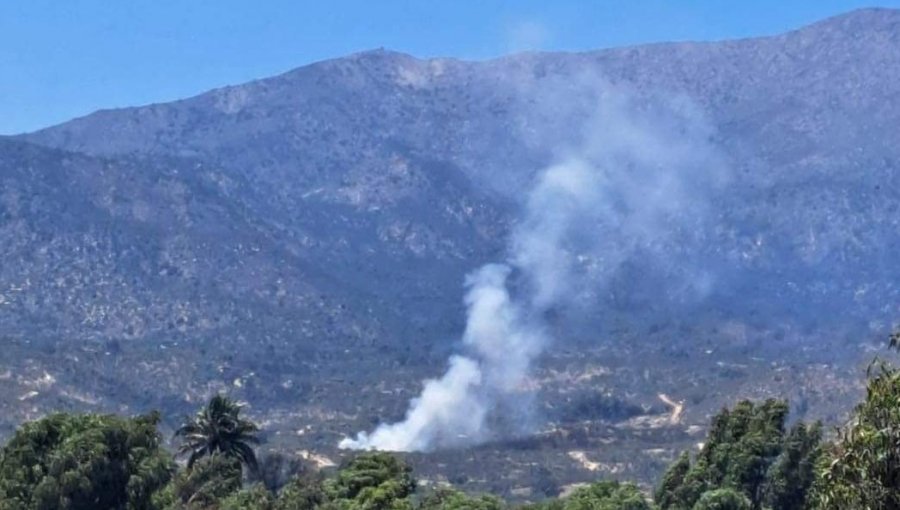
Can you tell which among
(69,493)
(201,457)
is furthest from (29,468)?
(201,457)

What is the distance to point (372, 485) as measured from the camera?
7206 cm

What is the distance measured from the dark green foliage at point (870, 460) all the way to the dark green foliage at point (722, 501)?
121 ft

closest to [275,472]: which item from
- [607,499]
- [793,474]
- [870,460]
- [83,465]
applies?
[607,499]

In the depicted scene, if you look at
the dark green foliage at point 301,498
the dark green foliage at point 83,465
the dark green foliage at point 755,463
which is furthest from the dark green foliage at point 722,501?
the dark green foliage at point 83,465

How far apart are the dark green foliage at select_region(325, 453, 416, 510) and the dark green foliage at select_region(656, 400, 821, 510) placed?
13160mm

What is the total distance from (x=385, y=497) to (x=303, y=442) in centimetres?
12341

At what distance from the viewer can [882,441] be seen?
94.6 feet

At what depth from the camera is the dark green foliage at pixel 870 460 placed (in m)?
28.7

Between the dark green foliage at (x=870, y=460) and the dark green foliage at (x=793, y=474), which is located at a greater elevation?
the dark green foliage at (x=793, y=474)

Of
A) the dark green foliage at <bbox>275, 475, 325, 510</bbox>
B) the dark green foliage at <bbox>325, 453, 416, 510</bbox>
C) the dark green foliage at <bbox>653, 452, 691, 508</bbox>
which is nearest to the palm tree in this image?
the dark green foliage at <bbox>325, 453, 416, 510</bbox>

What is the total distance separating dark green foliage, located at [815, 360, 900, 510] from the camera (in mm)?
28688

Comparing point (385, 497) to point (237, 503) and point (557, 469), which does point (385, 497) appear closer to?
point (237, 503)

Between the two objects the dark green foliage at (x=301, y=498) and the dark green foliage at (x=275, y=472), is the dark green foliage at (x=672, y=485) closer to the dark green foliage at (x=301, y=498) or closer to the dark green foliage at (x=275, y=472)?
the dark green foliage at (x=301, y=498)

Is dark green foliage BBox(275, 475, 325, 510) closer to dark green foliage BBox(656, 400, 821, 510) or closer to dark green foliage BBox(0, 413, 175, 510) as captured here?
dark green foliage BBox(0, 413, 175, 510)
